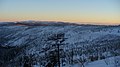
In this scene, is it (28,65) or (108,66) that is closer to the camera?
(108,66)

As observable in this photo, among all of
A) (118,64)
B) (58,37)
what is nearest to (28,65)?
(58,37)

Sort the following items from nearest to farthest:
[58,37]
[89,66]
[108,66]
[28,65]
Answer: [108,66] < [89,66] < [58,37] < [28,65]

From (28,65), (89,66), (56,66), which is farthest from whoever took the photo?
(28,65)

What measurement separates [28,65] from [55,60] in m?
4.87

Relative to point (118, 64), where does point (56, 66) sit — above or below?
below

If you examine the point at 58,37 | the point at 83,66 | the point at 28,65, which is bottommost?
the point at 28,65

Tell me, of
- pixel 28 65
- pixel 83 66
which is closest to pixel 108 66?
pixel 83 66

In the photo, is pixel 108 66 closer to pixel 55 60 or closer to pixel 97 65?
pixel 97 65

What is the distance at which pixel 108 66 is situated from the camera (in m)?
15.2

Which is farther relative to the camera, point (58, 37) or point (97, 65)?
point (58, 37)

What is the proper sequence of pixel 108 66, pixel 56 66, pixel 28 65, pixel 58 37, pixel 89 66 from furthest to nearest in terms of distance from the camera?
pixel 28 65 < pixel 56 66 < pixel 58 37 < pixel 89 66 < pixel 108 66

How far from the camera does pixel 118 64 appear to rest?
15609mm

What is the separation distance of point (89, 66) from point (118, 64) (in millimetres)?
1892

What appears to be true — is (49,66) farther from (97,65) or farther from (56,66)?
(97,65)
